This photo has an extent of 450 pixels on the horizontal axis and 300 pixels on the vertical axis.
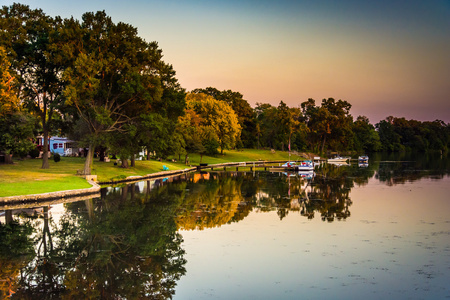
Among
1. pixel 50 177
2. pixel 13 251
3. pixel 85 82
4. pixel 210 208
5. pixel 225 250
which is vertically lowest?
pixel 13 251

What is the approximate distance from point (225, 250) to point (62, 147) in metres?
85.5

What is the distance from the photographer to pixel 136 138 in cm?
5931

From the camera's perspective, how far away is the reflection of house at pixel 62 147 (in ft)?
309

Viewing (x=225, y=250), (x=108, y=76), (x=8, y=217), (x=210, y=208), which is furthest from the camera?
(x=108, y=76)

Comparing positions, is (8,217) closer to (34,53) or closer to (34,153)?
(34,53)

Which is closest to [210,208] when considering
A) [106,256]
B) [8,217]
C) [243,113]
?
[8,217]

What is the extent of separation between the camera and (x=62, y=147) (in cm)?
9794

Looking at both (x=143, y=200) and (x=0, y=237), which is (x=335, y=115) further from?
(x=0, y=237)

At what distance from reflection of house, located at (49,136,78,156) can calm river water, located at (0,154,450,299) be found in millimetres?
61761

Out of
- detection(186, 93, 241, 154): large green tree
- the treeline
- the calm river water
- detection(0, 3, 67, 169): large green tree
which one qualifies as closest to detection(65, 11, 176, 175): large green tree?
the treeline

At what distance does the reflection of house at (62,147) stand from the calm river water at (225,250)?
61.8 m

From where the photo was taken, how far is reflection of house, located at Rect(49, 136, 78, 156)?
94.1m

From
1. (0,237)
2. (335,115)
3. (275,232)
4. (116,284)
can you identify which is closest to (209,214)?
(275,232)

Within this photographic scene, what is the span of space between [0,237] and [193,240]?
392 inches
